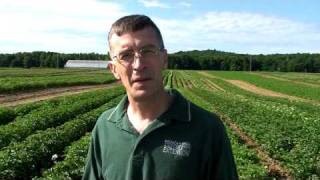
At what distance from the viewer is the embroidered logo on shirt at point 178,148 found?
116 inches

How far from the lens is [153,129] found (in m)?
3.06

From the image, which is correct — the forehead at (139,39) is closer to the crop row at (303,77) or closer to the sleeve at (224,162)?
the sleeve at (224,162)

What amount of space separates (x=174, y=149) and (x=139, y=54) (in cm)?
55

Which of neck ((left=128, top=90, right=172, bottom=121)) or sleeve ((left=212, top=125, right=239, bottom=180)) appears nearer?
sleeve ((left=212, top=125, right=239, bottom=180))

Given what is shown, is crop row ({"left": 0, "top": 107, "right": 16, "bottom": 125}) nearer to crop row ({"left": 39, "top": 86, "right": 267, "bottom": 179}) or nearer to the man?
crop row ({"left": 39, "top": 86, "right": 267, "bottom": 179})

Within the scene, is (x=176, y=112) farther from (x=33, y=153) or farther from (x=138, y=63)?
(x=33, y=153)

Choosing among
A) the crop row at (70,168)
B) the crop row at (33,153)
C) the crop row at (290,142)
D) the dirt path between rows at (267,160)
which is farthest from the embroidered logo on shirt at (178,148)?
the crop row at (290,142)

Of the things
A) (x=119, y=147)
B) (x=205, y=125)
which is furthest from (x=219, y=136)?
(x=119, y=147)

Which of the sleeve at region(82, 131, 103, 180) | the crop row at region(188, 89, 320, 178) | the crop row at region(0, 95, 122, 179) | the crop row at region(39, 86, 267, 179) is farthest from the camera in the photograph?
the crop row at region(188, 89, 320, 178)

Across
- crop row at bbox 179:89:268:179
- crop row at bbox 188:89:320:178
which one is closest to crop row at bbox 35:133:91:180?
crop row at bbox 179:89:268:179

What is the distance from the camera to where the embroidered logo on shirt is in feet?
9.69

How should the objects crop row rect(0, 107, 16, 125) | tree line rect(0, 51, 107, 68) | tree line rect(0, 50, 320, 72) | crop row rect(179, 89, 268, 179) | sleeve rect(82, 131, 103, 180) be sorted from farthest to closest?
tree line rect(0, 50, 320, 72) < tree line rect(0, 51, 107, 68) < crop row rect(0, 107, 16, 125) < crop row rect(179, 89, 268, 179) < sleeve rect(82, 131, 103, 180)

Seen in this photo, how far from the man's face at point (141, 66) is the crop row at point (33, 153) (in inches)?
323

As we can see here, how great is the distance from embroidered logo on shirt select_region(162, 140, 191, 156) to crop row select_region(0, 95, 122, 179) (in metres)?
8.33
